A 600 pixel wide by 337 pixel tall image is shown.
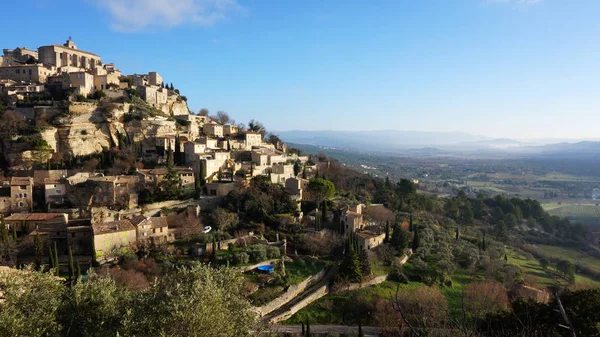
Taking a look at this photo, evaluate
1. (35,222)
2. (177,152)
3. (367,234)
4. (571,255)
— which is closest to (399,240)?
(367,234)

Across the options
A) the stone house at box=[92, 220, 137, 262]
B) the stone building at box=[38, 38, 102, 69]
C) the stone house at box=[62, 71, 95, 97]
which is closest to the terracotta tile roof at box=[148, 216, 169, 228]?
the stone house at box=[92, 220, 137, 262]

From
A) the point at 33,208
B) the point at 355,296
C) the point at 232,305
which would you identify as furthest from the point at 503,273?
the point at 33,208

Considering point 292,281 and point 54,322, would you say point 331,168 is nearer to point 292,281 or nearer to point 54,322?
point 292,281

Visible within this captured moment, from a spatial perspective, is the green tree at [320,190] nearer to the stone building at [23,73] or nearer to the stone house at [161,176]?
the stone house at [161,176]

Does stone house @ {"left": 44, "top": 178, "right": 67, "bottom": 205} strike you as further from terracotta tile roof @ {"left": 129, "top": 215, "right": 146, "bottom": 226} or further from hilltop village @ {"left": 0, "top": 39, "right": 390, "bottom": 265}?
terracotta tile roof @ {"left": 129, "top": 215, "right": 146, "bottom": 226}

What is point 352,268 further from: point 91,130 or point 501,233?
point 501,233
